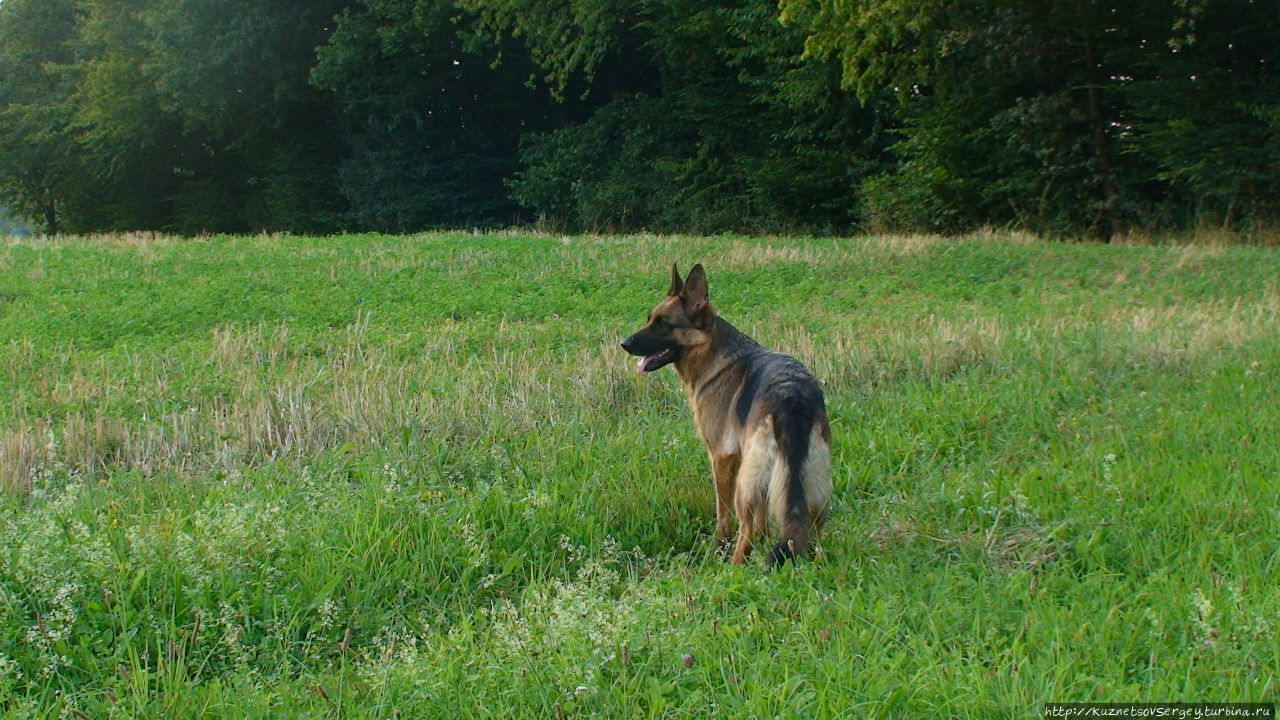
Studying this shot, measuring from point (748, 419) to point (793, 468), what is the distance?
1.73 feet

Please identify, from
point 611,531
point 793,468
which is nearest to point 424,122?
point 611,531

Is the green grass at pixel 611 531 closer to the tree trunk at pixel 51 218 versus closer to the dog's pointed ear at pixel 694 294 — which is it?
the dog's pointed ear at pixel 694 294

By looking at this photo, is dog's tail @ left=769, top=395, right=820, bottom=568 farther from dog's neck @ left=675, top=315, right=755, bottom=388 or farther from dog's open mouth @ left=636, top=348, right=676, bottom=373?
dog's open mouth @ left=636, top=348, right=676, bottom=373

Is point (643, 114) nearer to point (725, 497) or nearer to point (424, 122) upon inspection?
point (424, 122)

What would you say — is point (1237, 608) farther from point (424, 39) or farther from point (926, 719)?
point (424, 39)

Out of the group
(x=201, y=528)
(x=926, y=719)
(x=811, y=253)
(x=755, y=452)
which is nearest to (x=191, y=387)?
(x=201, y=528)

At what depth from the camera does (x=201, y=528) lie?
446cm

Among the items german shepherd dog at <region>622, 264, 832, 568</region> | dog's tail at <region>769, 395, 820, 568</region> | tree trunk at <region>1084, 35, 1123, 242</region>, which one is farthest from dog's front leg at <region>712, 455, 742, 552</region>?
tree trunk at <region>1084, 35, 1123, 242</region>

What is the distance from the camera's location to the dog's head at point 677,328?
554cm

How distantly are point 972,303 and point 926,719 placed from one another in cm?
1025

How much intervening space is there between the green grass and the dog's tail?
6.2 inches

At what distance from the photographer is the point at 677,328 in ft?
18.2

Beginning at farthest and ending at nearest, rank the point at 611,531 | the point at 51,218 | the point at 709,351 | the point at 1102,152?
the point at 51,218, the point at 1102,152, the point at 709,351, the point at 611,531

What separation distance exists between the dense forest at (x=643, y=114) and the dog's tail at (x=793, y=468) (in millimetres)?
14856
